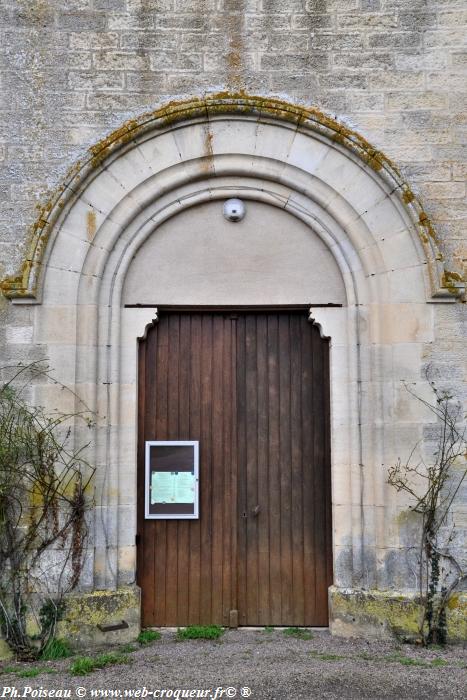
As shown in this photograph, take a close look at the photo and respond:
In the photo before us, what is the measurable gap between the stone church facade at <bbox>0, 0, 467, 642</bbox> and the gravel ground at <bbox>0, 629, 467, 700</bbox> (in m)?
0.39

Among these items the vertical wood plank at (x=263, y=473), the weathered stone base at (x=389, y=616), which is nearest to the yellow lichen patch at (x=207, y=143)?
the vertical wood plank at (x=263, y=473)

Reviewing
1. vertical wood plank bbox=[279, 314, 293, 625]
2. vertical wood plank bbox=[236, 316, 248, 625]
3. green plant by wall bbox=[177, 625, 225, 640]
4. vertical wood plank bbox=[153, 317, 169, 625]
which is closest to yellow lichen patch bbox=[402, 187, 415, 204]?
vertical wood plank bbox=[279, 314, 293, 625]

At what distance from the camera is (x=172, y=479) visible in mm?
5383

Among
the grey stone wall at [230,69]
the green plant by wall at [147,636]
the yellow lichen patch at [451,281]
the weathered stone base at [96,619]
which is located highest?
the grey stone wall at [230,69]

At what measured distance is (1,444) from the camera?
16.4ft

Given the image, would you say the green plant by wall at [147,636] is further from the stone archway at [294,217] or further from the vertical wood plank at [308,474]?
the vertical wood plank at [308,474]

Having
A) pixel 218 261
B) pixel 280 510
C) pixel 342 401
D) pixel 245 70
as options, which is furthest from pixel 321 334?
pixel 245 70

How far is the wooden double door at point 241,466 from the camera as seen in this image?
17.4 ft

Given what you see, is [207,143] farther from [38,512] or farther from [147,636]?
[147,636]

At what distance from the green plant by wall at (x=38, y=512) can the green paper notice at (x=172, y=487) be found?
555mm

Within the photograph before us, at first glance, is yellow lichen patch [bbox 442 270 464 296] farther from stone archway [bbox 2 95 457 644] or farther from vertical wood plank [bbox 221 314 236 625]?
vertical wood plank [bbox 221 314 236 625]

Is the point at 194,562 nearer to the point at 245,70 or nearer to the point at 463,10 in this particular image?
the point at 245,70

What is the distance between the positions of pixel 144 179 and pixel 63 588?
316 cm

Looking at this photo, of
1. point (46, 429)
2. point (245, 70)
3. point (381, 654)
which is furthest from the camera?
point (245, 70)
